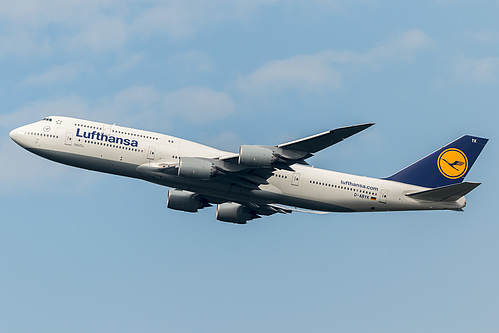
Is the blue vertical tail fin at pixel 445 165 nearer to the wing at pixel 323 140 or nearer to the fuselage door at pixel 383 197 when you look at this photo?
the fuselage door at pixel 383 197

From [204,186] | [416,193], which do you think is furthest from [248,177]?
[416,193]

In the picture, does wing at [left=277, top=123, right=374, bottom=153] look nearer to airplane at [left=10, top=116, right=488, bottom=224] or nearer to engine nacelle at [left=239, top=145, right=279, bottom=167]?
airplane at [left=10, top=116, right=488, bottom=224]

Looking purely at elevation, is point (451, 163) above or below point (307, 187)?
above

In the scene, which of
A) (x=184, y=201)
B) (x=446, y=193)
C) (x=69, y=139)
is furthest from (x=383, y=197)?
(x=69, y=139)

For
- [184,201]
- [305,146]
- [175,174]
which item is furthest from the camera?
[184,201]

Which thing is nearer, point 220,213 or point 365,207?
point 365,207

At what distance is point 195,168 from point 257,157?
4.37m

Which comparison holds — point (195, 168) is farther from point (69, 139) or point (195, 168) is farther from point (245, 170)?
point (69, 139)

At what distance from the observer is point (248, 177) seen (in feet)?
172

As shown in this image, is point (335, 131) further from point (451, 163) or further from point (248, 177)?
point (451, 163)

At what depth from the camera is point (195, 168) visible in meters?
50.5

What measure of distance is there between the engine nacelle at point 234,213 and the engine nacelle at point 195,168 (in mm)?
9795

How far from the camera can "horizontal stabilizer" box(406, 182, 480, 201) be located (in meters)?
52.8

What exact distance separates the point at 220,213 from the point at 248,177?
9.21 metres
